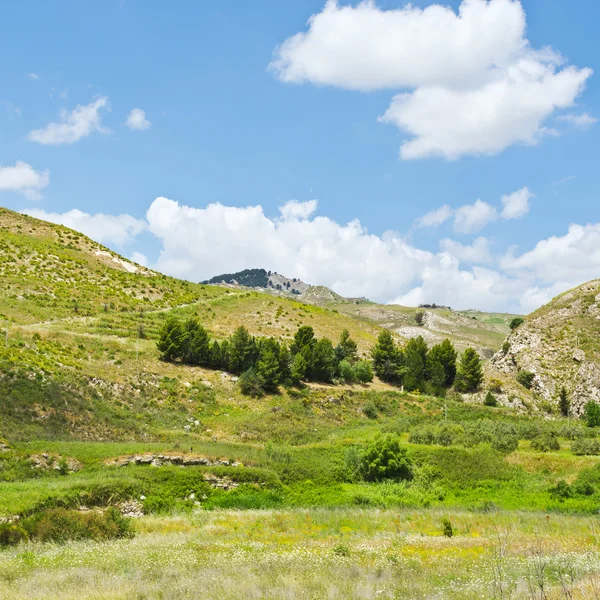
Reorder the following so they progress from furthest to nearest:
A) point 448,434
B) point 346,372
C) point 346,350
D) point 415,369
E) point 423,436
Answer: point 346,350
point 415,369
point 346,372
point 448,434
point 423,436

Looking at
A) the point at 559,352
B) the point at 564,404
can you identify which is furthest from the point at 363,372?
the point at 559,352

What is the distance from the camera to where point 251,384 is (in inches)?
2047

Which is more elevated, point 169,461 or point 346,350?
point 346,350

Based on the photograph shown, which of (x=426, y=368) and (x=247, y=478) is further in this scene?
(x=426, y=368)

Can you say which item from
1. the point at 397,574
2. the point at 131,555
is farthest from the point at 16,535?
the point at 397,574

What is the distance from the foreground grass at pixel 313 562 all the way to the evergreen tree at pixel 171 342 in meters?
35.7

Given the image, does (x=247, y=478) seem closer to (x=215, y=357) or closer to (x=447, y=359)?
(x=215, y=357)

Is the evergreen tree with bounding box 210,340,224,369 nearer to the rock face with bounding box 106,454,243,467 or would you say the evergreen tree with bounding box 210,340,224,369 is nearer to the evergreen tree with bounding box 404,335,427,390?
the evergreen tree with bounding box 404,335,427,390

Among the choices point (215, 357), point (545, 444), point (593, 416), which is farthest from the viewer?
point (215, 357)

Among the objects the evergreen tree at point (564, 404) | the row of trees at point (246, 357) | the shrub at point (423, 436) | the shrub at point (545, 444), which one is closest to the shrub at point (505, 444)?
the shrub at point (545, 444)

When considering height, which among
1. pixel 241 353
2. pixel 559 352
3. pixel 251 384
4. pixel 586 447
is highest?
pixel 559 352

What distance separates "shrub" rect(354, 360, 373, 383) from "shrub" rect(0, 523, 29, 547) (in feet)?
160

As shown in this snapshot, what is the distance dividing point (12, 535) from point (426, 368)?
2224 inches

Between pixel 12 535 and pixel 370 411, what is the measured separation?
40.5 meters
